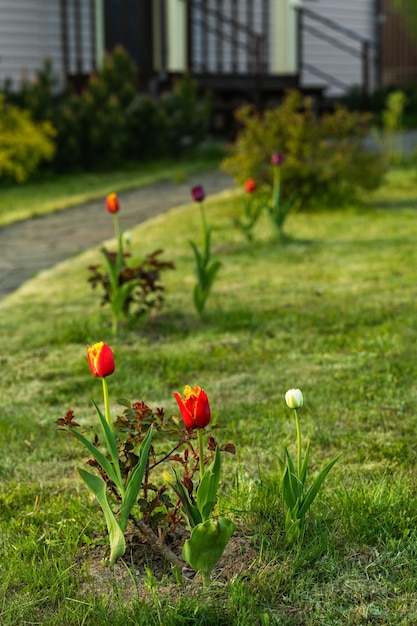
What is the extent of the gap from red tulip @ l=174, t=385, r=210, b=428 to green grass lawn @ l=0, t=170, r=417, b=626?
45cm

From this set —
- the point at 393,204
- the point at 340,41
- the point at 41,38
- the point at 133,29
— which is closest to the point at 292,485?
the point at 393,204

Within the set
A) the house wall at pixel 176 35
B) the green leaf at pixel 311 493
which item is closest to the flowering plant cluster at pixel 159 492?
the green leaf at pixel 311 493

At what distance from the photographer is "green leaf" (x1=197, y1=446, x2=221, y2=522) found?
2.38 metres

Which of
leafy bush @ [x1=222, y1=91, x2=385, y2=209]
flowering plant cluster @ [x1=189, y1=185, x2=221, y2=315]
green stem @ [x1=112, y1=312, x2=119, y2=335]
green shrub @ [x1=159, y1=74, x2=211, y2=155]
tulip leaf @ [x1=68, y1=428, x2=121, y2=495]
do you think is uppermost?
green shrub @ [x1=159, y1=74, x2=211, y2=155]

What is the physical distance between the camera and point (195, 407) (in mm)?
2207

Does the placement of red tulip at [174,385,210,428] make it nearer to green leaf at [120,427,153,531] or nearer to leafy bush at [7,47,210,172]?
green leaf at [120,427,153,531]

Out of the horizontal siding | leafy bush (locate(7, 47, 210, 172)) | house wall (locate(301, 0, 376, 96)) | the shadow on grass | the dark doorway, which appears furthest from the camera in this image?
house wall (locate(301, 0, 376, 96))

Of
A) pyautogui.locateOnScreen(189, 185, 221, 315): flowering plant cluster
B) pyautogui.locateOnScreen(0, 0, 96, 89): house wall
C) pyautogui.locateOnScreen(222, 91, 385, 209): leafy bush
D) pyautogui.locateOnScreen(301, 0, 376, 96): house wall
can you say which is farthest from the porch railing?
pyautogui.locateOnScreen(189, 185, 221, 315): flowering plant cluster

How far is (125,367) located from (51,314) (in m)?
1.21

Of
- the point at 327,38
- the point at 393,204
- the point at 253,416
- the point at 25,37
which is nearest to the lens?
the point at 253,416

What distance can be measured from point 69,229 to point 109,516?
646 cm

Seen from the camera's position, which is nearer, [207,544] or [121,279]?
[207,544]

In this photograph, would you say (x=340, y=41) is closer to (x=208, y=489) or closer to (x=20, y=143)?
(x=20, y=143)

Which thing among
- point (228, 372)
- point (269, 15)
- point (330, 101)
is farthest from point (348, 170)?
point (269, 15)
